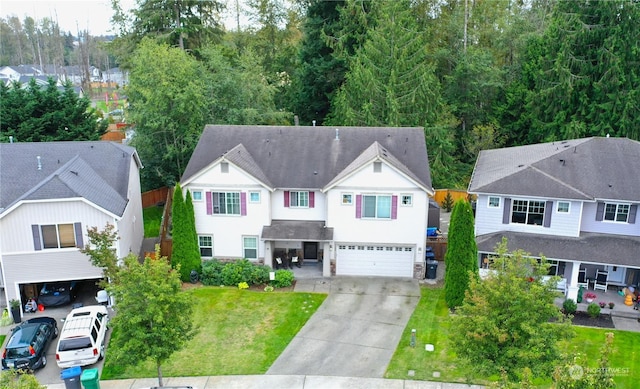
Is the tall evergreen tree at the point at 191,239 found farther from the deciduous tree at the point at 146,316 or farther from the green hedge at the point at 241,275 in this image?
Answer: the deciduous tree at the point at 146,316

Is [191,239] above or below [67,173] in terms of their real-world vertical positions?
below

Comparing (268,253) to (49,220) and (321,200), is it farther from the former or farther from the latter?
(49,220)

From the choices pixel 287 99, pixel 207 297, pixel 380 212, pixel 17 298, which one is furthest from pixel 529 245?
pixel 287 99

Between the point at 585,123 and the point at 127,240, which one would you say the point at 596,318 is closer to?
the point at 585,123

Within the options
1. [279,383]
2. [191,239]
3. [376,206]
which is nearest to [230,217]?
[191,239]

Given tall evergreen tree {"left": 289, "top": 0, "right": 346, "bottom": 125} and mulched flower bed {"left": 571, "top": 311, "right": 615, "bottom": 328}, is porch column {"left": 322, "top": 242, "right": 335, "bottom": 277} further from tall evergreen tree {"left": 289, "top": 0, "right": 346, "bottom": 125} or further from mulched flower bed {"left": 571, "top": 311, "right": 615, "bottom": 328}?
tall evergreen tree {"left": 289, "top": 0, "right": 346, "bottom": 125}

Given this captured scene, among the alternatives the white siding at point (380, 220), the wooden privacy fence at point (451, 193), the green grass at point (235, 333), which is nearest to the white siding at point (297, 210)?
the white siding at point (380, 220)
